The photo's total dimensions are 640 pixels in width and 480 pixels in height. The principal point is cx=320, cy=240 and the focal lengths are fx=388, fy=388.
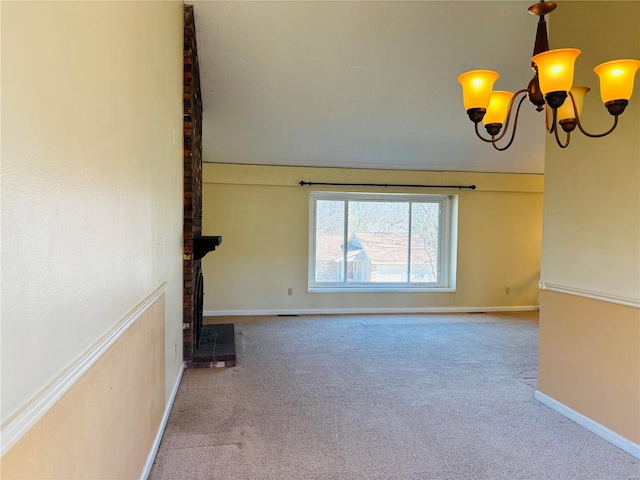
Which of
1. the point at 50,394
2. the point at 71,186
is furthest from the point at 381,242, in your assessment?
the point at 50,394

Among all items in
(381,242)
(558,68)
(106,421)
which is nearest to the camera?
(106,421)

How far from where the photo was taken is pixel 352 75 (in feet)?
11.7

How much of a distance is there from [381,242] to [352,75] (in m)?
2.89

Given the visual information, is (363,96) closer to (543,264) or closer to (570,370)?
(543,264)

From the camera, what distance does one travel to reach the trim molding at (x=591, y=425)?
7.15 feet

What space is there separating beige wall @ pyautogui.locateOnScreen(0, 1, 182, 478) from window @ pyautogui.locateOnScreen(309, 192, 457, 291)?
394cm

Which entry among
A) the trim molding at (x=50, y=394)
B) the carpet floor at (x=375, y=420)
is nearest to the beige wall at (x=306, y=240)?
the carpet floor at (x=375, y=420)

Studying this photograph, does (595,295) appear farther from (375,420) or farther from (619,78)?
(375,420)

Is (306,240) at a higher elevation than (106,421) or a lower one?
higher

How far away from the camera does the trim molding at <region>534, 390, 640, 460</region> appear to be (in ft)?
7.15

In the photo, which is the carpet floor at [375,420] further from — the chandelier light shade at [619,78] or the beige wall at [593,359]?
the chandelier light shade at [619,78]

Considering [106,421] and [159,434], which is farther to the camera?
[159,434]

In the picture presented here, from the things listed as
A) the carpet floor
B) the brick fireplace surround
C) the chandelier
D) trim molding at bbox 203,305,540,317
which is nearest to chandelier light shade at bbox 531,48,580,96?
the chandelier

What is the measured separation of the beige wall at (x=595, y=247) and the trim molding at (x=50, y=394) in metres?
2.62
